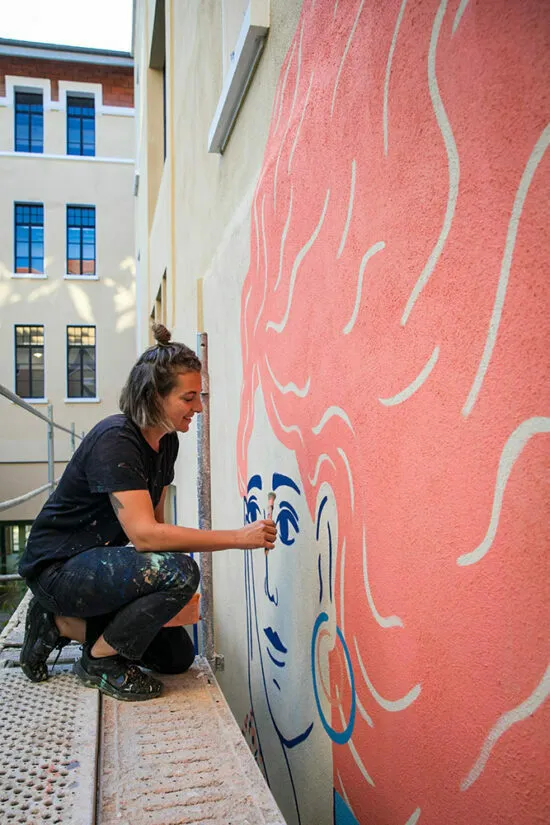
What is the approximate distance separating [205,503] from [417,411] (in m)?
2.42

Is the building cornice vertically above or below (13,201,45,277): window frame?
above

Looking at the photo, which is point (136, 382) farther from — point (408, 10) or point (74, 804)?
point (408, 10)

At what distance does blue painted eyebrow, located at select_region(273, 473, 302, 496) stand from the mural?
0.03 metres

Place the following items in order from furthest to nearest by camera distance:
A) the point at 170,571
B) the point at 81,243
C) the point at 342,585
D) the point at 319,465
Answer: the point at 81,243
the point at 170,571
the point at 319,465
the point at 342,585

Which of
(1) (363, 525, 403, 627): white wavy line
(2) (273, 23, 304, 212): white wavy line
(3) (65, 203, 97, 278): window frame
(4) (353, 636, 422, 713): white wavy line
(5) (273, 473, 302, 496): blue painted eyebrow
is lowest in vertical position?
(4) (353, 636, 422, 713): white wavy line

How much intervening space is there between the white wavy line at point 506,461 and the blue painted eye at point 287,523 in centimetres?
128

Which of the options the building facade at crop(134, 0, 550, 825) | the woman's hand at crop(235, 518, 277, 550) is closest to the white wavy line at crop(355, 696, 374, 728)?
the building facade at crop(134, 0, 550, 825)

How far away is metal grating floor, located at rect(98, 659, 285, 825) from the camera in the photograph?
5.89 feet

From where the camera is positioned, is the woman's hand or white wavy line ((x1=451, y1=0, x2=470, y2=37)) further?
the woman's hand

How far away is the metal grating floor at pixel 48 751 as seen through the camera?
1755 millimetres

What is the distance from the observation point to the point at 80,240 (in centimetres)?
1927

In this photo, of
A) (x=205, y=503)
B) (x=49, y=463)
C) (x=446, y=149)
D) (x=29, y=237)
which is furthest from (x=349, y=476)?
(x=29, y=237)

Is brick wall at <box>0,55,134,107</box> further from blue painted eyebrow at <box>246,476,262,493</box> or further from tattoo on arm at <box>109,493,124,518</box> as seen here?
tattoo on arm at <box>109,493,124,518</box>

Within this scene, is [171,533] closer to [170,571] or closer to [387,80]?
[170,571]
